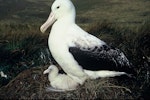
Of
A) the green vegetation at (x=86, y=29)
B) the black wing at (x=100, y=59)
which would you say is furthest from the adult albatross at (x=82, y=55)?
the green vegetation at (x=86, y=29)

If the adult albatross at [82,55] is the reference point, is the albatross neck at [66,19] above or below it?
above

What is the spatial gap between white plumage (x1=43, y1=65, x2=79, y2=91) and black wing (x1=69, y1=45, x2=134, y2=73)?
29 centimetres

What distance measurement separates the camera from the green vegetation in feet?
38.5

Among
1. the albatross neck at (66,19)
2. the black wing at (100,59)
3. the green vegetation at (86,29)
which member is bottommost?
the green vegetation at (86,29)

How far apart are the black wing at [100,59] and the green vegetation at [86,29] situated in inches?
10.7

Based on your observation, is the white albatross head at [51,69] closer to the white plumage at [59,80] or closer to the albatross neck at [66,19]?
the white plumage at [59,80]

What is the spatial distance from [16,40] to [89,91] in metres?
2.48

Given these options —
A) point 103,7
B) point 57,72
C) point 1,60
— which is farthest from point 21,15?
Answer: point 57,72

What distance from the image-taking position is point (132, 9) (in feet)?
A: 47.9

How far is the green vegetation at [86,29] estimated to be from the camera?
463 inches

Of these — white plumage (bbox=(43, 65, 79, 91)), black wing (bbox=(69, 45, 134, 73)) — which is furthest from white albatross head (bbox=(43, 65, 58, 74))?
black wing (bbox=(69, 45, 134, 73))

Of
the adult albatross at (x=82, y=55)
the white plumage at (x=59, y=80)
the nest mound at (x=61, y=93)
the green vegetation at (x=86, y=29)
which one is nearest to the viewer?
the adult albatross at (x=82, y=55)

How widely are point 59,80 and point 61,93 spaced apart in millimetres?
213

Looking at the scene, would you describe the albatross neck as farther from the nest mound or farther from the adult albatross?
the nest mound
